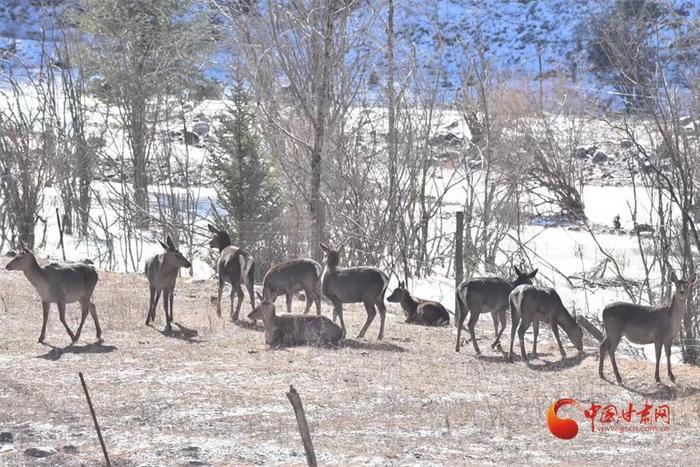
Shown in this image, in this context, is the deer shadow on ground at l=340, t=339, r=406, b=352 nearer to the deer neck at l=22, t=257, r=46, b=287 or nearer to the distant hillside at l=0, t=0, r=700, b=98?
the deer neck at l=22, t=257, r=46, b=287

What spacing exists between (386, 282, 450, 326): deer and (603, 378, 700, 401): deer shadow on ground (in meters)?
4.38

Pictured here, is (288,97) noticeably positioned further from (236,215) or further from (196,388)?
(196,388)

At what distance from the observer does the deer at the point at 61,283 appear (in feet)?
43.7

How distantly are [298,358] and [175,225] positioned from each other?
37.1 ft

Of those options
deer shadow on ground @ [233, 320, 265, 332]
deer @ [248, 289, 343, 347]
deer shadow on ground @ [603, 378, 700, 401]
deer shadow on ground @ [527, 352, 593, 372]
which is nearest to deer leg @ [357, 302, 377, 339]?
deer @ [248, 289, 343, 347]

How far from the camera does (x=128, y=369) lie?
1194 centimetres

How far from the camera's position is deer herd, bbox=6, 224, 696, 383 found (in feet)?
40.2

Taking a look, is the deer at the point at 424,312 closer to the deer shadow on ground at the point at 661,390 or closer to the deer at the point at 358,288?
the deer at the point at 358,288

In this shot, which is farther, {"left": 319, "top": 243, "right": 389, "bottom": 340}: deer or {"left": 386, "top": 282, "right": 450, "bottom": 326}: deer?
{"left": 386, "top": 282, "right": 450, "bottom": 326}: deer

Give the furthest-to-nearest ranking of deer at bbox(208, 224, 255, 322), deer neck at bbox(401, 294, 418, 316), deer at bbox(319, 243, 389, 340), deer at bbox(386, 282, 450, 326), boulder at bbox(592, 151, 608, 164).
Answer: boulder at bbox(592, 151, 608, 164), deer neck at bbox(401, 294, 418, 316), deer at bbox(386, 282, 450, 326), deer at bbox(208, 224, 255, 322), deer at bbox(319, 243, 389, 340)

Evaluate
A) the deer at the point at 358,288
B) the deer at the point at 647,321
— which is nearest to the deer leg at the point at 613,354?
the deer at the point at 647,321

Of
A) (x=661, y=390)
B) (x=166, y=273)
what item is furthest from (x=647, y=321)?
(x=166, y=273)

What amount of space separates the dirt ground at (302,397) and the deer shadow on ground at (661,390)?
0.09 ft

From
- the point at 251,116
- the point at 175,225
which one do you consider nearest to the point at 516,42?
the point at 251,116
